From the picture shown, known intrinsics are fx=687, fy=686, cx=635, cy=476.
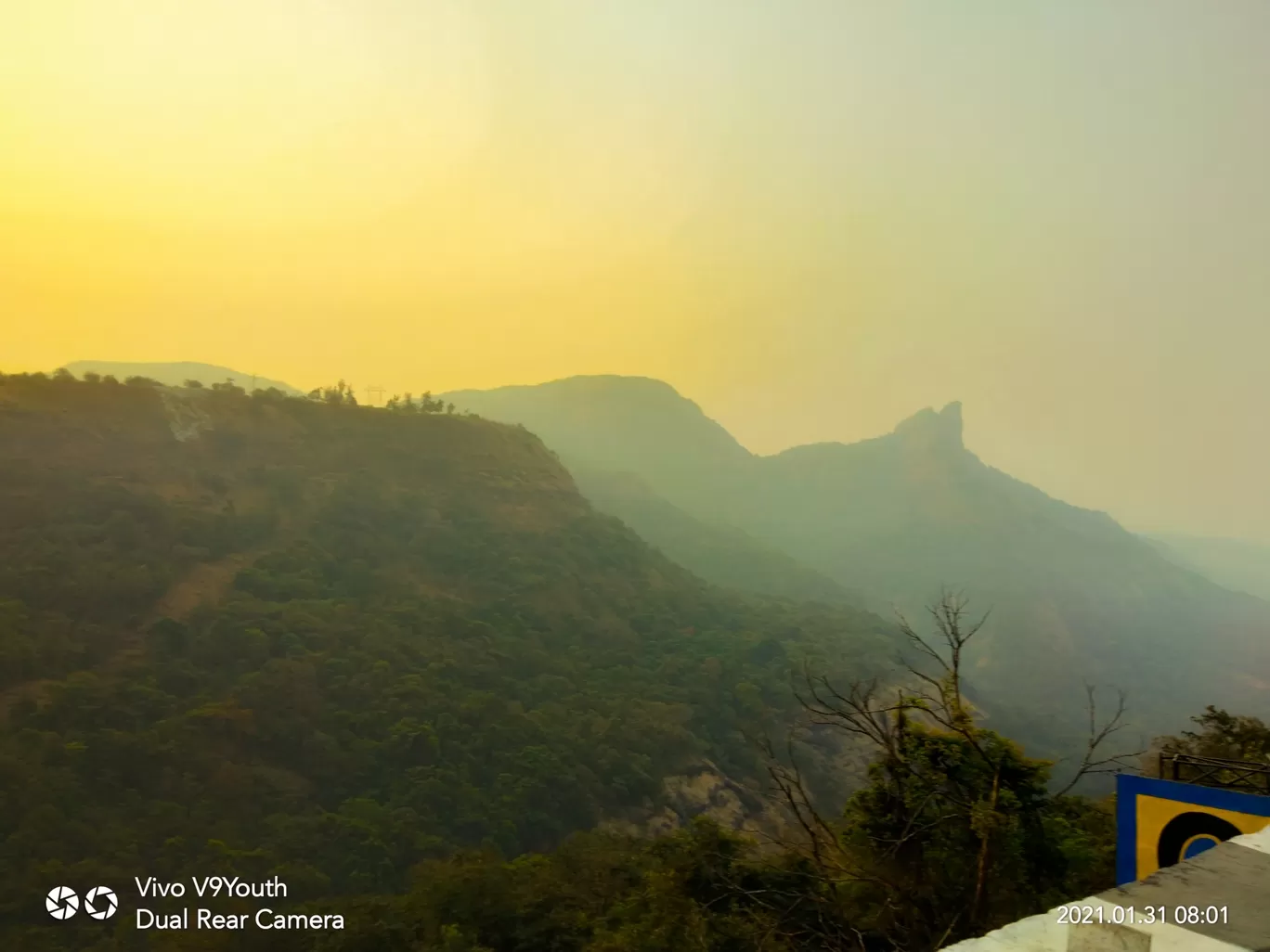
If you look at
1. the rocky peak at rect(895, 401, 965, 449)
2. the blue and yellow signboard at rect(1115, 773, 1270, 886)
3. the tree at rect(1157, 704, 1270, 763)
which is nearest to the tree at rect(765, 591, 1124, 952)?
the blue and yellow signboard at rect(1115, 773, 1270, 886)

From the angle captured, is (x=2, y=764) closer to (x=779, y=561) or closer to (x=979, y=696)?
(x=979, y=696)

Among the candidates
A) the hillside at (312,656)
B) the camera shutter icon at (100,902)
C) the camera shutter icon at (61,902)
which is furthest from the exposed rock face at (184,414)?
the camera shutter icon at (100,902)

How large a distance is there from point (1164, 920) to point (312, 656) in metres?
24.6

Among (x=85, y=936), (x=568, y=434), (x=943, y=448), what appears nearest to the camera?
(x=85, y=936)

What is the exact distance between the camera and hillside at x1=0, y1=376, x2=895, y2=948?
A: 16.9 meters

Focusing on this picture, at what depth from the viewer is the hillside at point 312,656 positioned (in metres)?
16.9

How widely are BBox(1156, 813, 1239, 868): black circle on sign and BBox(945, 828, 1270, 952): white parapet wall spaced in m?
→ 1.91

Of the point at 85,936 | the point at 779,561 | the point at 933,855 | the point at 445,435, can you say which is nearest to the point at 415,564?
the point at 445,435

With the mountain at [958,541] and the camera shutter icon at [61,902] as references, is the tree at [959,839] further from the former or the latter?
the mountain at [958,541]

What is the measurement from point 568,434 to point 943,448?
78.2m

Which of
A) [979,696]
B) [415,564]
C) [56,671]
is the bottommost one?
[979,696]

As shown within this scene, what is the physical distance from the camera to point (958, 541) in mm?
123625

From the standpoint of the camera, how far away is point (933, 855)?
11.0m

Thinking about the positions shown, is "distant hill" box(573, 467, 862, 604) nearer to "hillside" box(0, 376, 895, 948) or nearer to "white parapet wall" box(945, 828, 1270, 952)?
"hillside" box(0, 376, 895, 948)
